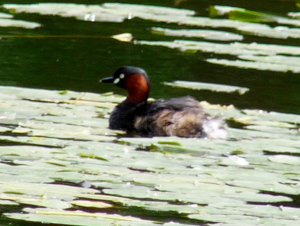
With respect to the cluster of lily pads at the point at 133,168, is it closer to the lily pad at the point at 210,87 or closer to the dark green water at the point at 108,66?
the lily pad at the point at 210,87

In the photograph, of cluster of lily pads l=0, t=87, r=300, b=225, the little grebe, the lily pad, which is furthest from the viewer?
the lily pad

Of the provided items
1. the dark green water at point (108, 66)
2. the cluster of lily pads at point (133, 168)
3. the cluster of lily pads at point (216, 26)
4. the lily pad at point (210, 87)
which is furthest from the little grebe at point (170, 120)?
the cluster of lily pads at point (216, 26)

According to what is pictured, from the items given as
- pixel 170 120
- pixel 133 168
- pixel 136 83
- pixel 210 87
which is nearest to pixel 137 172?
pixel 133 168

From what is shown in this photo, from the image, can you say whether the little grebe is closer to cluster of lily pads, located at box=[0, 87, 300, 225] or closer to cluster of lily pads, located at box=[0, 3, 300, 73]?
cluster of lily pads, located at box=[0, 87, 300, 225]

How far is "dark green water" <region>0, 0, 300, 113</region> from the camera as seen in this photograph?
27.8 ft

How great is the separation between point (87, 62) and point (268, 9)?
4.89m

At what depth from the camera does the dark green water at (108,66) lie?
8.46 meters

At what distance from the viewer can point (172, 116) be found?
7.00 m

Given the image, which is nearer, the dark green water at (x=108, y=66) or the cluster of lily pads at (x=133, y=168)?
the cluster of lily pads at (x=133, y=168)

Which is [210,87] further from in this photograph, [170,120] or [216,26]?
[216,26]

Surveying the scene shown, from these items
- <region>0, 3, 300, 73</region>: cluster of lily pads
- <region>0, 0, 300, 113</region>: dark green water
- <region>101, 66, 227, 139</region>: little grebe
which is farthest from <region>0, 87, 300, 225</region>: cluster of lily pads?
<region>0, 3, 300, 73</region>: cluster of lily pads

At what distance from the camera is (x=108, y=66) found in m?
9.69

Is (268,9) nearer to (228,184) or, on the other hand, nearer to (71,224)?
(228,184)

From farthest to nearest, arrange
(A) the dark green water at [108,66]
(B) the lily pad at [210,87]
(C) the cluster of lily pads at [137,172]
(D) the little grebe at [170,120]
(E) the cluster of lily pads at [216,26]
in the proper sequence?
1. (E) the cluster of lily pads at [216,26]
2. (B) the lily pad at [210,87]
3. (A) the dark green water at [108,66]
4. (D) the little grebe at [170,120]
5. (C) the cluster of lily pads at [137,172]
